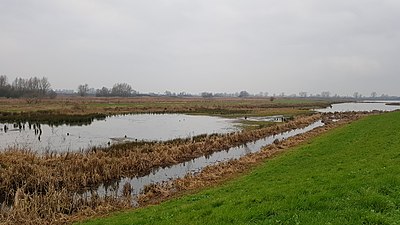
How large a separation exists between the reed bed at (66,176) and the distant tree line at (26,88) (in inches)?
4385

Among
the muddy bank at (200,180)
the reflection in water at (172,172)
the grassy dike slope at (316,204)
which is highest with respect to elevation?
the grassy dike slope at (316,204)

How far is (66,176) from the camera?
19453mm

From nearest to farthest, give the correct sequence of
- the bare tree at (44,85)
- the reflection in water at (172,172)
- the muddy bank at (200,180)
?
the muddy bank at (200,180) → the reflection in water at (172,172) → the bare tree at (44,85)

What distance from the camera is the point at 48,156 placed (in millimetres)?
22656

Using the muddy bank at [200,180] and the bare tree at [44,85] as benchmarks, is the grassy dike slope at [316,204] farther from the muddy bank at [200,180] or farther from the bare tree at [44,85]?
the bare tree at [44,85]

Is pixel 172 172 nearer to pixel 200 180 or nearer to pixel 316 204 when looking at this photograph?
pixel 200 180

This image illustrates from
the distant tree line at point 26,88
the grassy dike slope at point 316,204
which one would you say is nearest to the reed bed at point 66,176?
the grassy dike slope at point 316,204

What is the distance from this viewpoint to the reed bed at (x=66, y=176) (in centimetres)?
1424

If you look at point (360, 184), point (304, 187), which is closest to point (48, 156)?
point (304, 187)

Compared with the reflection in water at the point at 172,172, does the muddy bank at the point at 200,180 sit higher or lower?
higher

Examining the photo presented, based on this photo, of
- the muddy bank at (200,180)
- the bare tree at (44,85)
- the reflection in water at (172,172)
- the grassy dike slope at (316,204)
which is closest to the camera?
the grassy dike slope at (316,204)

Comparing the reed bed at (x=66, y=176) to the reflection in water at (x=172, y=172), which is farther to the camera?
the reflection in water at (x=172, y=172)

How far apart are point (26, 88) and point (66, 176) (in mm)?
148449

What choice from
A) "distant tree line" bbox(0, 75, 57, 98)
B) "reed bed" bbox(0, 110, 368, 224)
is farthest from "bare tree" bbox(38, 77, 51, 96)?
"reed bed" bbox(0, 110, 368, 224)
